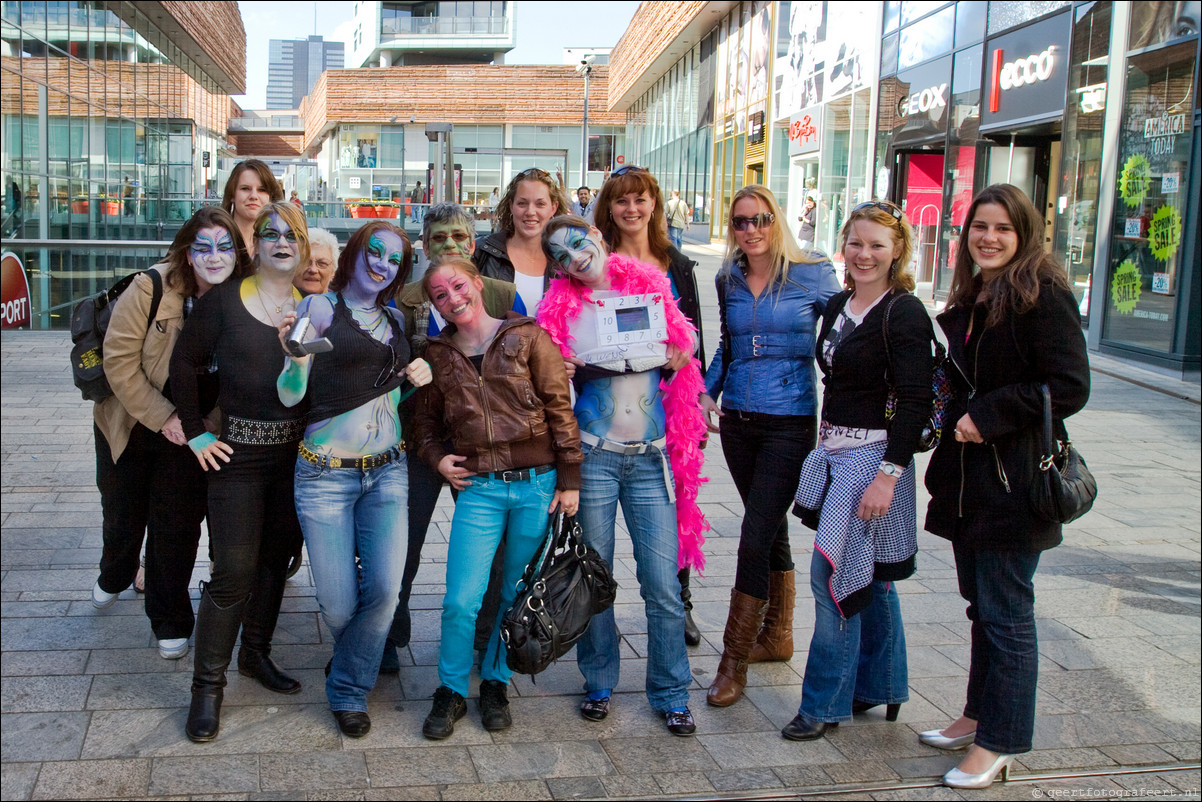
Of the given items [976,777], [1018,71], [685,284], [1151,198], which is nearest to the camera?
[976,777]

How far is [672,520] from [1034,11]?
14.2 meters

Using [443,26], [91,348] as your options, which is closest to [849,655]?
[91,348]

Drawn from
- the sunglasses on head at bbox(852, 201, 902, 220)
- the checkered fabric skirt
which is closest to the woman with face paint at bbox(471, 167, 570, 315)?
the sunglasses on head at bbox(852, 201, 902, 220)

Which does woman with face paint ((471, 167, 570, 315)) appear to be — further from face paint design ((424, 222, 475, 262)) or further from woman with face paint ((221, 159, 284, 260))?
woman with face paint ((221, 159, 284, 260))

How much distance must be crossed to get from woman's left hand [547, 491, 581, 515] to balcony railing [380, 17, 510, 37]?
4927 cm

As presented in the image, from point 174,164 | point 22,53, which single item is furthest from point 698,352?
point 174,164

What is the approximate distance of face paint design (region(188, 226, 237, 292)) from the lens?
3.71 m

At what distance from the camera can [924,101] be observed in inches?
758

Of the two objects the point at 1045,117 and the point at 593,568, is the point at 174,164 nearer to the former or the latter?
the point at 1045,117

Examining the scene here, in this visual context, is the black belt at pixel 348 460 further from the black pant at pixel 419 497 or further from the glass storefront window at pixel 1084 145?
the glass storefront window at pixel 1084 145

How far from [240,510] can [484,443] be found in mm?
823

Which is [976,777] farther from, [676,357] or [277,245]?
[277,245]

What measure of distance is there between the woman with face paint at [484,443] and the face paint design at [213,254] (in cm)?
67

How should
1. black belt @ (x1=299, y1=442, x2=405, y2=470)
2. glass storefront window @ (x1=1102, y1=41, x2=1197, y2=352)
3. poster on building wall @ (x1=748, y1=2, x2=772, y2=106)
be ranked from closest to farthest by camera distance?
black belt @ (x1=299, y1=442, x2=405, y2=470), glass storefront window @ (x1=1102, y1=41, x2=1197, y2=352), poster on building wall @ (x1=748, y1=2, x2=772, y2=106)
